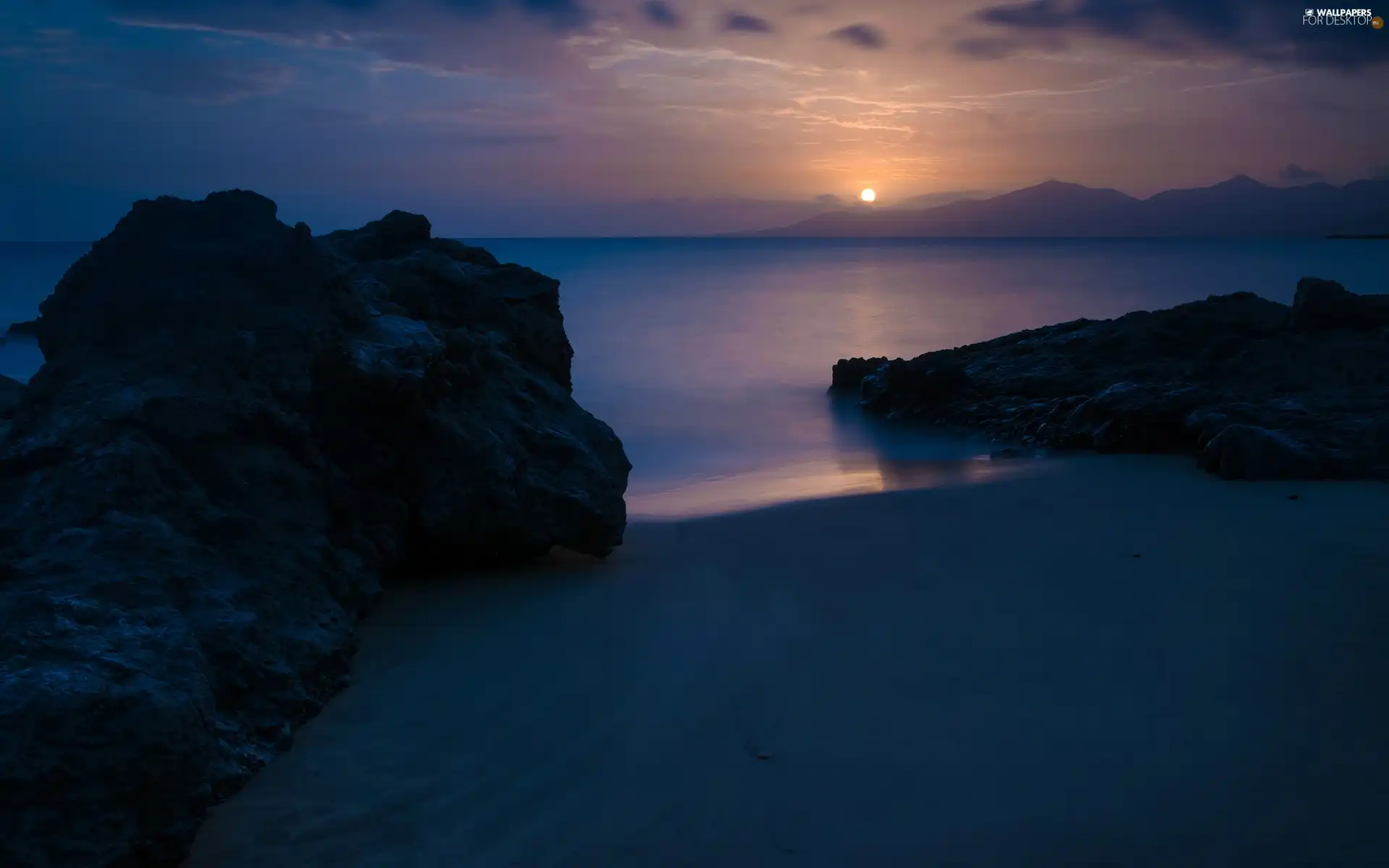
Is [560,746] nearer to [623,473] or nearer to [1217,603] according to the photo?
[623,473]

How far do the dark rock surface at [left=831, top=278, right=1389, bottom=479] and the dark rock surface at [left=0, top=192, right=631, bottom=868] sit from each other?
5.98 meters

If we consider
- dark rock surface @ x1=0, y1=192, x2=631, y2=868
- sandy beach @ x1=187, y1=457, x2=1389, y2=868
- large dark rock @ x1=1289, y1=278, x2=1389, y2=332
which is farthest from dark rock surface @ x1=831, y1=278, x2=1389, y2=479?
dark rock surface @ x1=0, y1=192, x2=631, y2=868

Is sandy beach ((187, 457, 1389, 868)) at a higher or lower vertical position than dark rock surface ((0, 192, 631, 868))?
lower

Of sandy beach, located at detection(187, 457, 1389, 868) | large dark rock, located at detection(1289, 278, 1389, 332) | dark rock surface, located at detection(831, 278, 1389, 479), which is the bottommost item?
sandy beach, located at detection(187, 457, 1389, 868)

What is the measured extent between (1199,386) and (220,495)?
9545 mm

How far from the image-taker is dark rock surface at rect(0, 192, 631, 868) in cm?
270

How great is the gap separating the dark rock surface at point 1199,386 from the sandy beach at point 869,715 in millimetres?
2411

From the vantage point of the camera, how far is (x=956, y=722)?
12.2ft

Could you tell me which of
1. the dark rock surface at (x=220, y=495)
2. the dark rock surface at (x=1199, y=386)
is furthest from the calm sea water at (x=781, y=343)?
the dark rock surface at (x=220, y=495)

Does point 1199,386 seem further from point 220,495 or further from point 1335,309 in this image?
point 220,495

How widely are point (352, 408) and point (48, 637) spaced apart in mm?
2368

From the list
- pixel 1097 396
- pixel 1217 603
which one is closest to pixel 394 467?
pixel 1217 603

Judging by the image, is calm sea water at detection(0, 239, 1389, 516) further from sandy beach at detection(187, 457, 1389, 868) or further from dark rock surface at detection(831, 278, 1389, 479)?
sandy beach at detection(187, 457, 1389, 868)

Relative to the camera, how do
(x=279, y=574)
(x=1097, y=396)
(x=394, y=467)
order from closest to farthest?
(x=279, y=574)
(x=394, y=467)
(x=1097, y=396)
